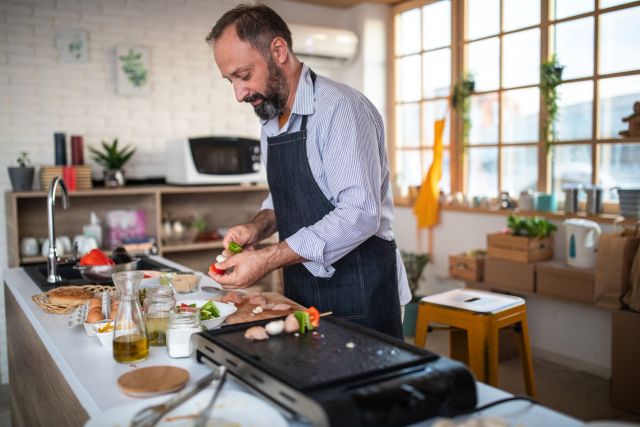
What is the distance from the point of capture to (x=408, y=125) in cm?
575

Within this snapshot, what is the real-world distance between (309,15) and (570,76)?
248 cm

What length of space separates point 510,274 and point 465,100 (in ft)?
5.32

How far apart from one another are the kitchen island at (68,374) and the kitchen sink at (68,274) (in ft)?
0.15

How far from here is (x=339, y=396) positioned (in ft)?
3.35

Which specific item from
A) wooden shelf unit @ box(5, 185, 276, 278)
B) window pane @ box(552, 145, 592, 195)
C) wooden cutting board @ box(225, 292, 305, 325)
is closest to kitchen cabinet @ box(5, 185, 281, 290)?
wooden shelf unit @ box(5, 185, 276, 278)

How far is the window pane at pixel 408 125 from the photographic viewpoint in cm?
564

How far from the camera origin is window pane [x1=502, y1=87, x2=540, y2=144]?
4539 mm

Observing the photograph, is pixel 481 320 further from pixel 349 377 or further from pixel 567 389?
pixel 349 377

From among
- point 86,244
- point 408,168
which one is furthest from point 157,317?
point 408,168

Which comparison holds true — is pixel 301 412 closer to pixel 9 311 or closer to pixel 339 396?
pixel 339 396

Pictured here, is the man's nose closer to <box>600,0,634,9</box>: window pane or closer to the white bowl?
the white bowl

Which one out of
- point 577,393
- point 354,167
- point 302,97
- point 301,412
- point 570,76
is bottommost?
point 577,393

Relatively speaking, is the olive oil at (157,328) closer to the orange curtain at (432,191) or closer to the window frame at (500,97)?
the window frame at (500,97)

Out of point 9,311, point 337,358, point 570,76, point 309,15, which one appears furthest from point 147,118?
point 337,358
